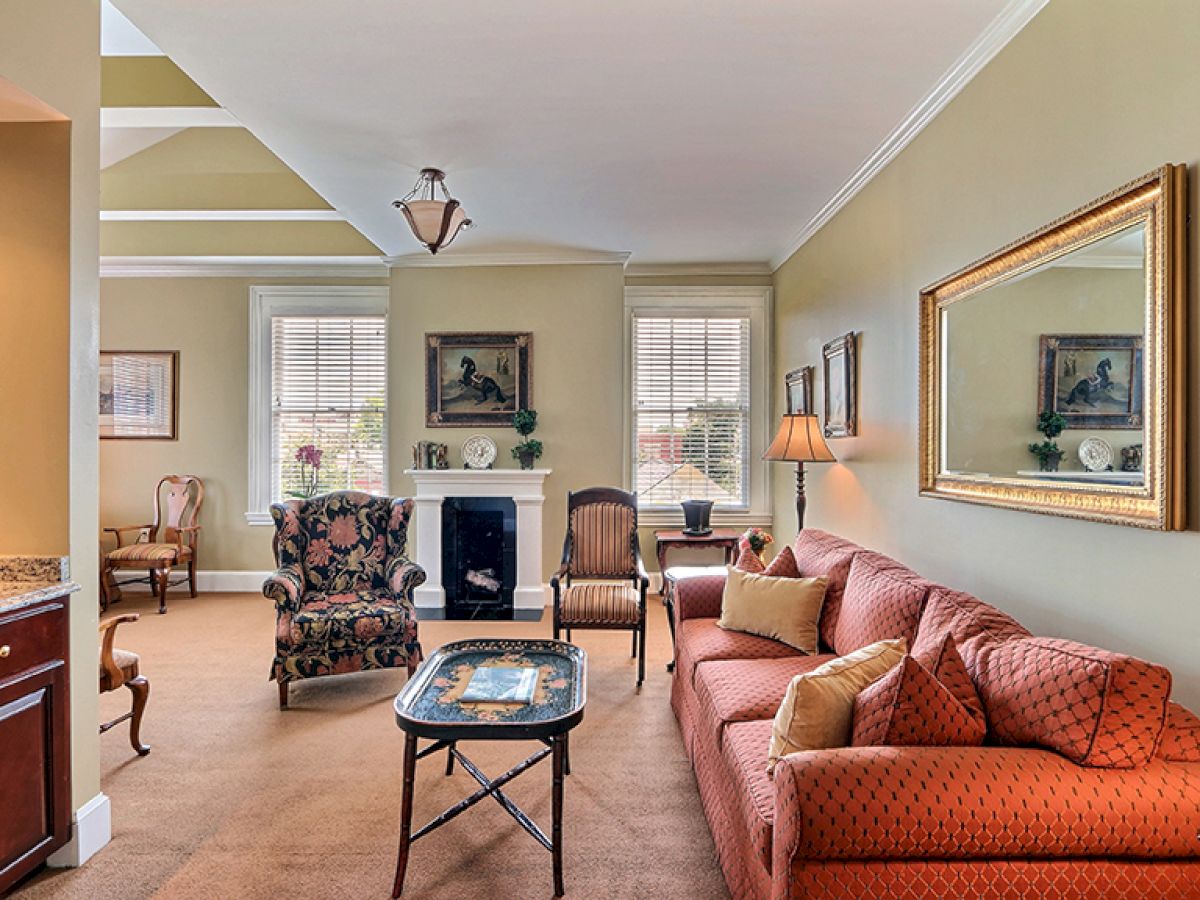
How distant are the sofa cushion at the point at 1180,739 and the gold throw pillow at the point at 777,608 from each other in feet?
4.57

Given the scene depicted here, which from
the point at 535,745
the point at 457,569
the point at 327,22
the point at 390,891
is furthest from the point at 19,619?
the point at 457,569

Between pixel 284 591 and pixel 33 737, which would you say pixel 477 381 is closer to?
pixel 284 591

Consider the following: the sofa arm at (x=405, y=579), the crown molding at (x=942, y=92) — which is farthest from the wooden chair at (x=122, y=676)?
the crown molding at (x=942, y=92)

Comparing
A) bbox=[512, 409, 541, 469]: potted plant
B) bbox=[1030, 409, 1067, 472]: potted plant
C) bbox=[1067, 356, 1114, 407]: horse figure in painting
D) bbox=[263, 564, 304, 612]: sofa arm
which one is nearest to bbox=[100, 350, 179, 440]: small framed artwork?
bbox=[512, 409, 541, 469]: potted plant

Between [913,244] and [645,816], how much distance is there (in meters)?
2.71

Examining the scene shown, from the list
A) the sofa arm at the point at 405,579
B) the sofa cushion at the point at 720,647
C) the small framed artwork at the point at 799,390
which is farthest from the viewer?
the small framed artwork at the point at 799,390

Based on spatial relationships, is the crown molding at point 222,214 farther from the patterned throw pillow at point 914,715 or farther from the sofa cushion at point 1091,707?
the sofa cushion at point 1091,707

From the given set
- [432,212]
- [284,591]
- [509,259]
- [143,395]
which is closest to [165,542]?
[143,395]

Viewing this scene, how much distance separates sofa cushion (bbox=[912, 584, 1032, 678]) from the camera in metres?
1.96

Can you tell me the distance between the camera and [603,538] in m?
4.77

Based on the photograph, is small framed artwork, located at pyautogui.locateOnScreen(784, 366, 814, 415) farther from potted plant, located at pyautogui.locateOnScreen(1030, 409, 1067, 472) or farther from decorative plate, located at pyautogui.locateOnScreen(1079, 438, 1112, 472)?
decorative plate, located at pyautogui.locateOnScreen(1079, 438, 1112, 472)

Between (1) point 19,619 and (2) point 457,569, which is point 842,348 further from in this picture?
(1) point 19,619

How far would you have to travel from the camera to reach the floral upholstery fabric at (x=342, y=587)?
3.69m

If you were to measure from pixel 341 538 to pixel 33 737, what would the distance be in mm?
2066
